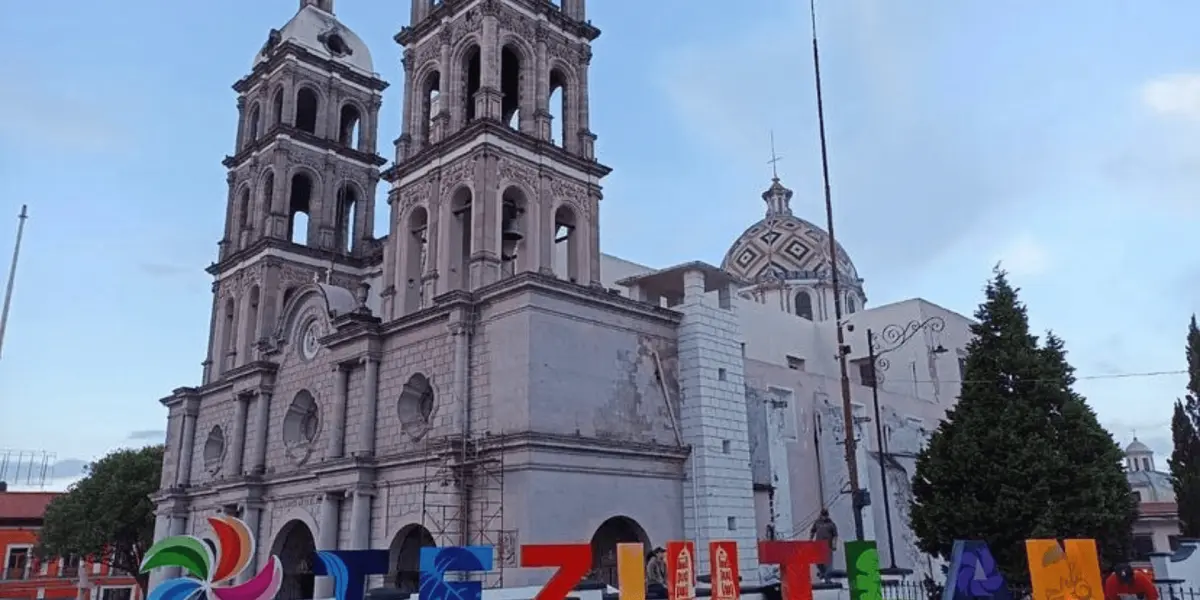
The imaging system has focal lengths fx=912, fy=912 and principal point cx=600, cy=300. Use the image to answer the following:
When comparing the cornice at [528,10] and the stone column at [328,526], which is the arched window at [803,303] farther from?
the stone column at [328,526]

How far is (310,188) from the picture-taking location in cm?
3309

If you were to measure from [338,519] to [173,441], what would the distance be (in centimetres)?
→ 1221

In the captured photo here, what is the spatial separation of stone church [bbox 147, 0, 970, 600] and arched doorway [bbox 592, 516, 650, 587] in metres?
0.08

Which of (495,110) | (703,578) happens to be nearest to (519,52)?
(495,110)

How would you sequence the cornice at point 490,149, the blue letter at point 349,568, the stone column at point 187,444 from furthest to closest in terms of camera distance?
the stone column at point 187,444 < the cornice at point 490,149 < the blue letter at point 349,568

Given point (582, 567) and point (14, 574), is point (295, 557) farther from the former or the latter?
point (14, 574)

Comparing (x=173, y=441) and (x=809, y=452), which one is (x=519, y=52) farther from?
(x=173, y=441)

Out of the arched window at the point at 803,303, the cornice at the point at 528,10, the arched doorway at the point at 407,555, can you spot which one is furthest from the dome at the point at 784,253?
the arched doorway at the point at 407,555

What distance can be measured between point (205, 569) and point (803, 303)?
41631 mm

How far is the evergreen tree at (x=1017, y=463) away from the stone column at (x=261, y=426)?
1818 cm

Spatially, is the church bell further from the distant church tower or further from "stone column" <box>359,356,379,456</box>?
the distant church tower

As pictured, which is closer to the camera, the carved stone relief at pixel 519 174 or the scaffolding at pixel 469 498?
the scaffolding at pixel 469 498

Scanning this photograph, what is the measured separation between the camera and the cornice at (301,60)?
107 ft

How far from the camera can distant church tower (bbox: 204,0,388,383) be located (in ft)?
102
